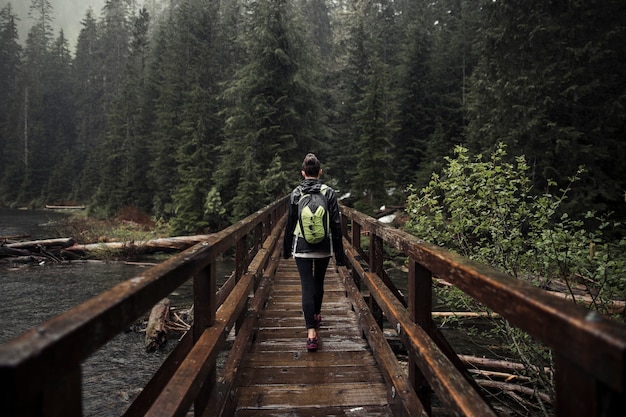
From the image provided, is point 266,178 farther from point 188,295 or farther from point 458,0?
point 458,0

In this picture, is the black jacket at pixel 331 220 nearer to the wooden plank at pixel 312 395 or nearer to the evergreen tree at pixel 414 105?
the wooden plank at pixel 312 395

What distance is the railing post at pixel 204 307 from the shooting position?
7.90 feet

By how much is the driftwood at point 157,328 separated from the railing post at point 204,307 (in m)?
6.02

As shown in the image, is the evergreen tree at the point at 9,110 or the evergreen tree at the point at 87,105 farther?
the evergreen tree at the point at 9,110

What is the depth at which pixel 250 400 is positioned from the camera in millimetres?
3209

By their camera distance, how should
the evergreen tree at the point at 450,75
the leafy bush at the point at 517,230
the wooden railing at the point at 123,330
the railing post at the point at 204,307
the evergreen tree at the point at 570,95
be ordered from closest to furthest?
1. the wooden railing at the point at 123,330
2. the railing post at the point at 204,307
3. the leafy bush at the point at 517,230
4. the evergreen tree at the point at 570,95
5. the evergreen tree at the point at 450,75

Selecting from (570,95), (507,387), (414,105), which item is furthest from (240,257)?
(414,105)

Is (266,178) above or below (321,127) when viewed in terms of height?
below

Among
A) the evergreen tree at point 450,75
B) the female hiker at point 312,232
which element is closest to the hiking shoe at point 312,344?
the female hiker at point 312,232

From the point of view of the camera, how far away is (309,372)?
3744 mm

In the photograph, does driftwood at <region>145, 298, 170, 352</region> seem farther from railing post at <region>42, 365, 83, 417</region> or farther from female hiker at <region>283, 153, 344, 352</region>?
railing post at <region>42, 365, 83, 417</region>

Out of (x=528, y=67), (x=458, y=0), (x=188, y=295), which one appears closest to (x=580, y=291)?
(x=528, y=67)

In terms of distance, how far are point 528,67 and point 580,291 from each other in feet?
29.5

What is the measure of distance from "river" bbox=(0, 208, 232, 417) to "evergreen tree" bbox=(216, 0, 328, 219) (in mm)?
6522
